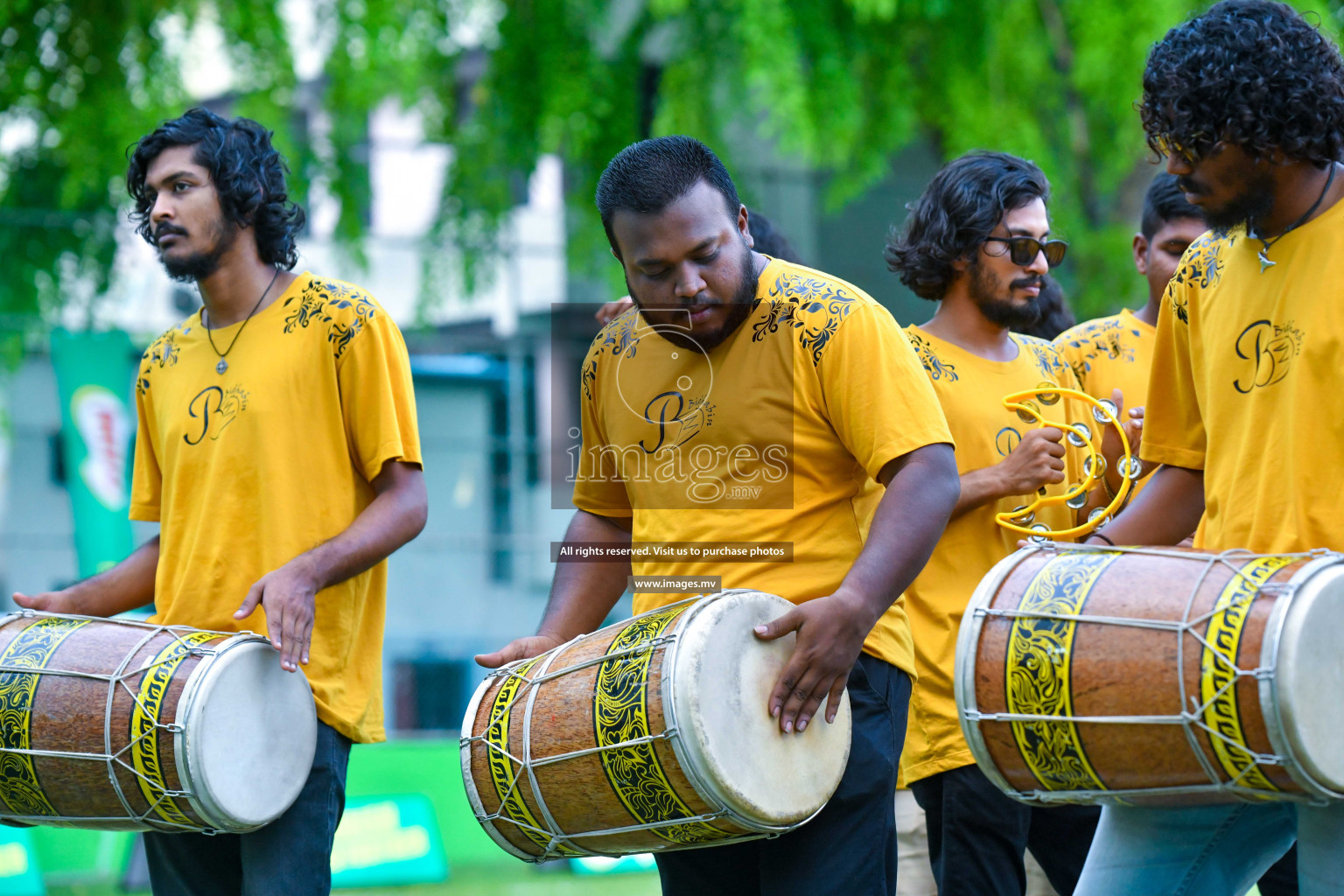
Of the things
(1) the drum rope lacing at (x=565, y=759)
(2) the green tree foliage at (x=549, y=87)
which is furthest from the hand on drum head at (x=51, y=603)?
(2) the green tree foliage at (x=549, y=87)

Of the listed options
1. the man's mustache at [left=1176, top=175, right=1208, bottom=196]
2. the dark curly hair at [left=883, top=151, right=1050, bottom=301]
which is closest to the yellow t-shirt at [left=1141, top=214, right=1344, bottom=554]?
the man's mustache at [left=1176, top=175, right=1208, bottom=196]

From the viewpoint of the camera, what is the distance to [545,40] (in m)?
8.21

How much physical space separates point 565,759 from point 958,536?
1354 mm

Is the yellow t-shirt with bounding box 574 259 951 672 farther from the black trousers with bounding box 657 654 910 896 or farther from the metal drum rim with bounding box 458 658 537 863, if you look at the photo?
the metal drum rim with bounding box 458 658 537 863

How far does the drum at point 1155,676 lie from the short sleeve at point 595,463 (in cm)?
97

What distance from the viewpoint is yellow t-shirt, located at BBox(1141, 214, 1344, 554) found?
242 cm

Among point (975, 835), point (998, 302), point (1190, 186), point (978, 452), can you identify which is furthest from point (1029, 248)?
point (975, 835)

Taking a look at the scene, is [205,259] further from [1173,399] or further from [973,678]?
[1173,399]

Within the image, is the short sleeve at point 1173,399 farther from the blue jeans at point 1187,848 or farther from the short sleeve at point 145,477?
the short sleeve at point 145,477

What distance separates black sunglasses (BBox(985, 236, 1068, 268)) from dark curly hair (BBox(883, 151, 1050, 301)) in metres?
0.06

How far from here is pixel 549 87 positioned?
8133mm

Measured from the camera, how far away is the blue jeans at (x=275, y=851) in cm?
314

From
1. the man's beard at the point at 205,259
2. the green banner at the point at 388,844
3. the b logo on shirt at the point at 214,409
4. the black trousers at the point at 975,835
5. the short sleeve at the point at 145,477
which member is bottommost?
the green banner at the point at 388,844

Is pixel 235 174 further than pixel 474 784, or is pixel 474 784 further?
pixel 235 174
